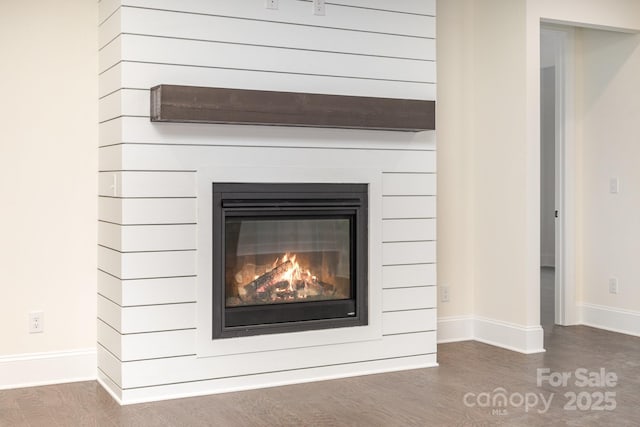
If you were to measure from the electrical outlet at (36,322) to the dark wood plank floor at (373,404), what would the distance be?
0.30m

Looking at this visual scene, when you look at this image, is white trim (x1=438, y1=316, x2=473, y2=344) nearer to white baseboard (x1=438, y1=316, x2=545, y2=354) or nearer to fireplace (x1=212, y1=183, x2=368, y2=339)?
white baseboard (x1=438, y1=316, x2=545, y2=354)

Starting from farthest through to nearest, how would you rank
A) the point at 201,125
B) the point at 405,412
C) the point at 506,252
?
the point at 506,252 → the point at 201,125 → the point at 405,412

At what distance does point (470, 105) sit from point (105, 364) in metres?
2.89

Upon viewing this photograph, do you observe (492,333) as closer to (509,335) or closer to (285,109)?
(509,335)

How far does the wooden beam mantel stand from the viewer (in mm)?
Answer: 3859

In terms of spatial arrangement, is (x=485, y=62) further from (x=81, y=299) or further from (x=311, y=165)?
(x=81, y=299)

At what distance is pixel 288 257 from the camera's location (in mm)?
4387

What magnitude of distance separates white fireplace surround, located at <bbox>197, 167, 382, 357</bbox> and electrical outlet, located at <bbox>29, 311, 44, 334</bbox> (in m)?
0.89

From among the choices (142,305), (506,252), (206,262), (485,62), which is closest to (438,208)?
(506,252)

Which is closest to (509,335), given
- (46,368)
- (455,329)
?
(455,329)

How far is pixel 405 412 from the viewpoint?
375 cm

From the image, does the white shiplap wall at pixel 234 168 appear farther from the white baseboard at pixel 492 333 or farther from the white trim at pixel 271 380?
the white baseboard at pixel 492 333

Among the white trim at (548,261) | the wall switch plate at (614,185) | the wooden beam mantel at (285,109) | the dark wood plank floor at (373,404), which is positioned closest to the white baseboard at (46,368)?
the dark wood plank floor at (373,404)

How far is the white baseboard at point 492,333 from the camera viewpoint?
197 inches
